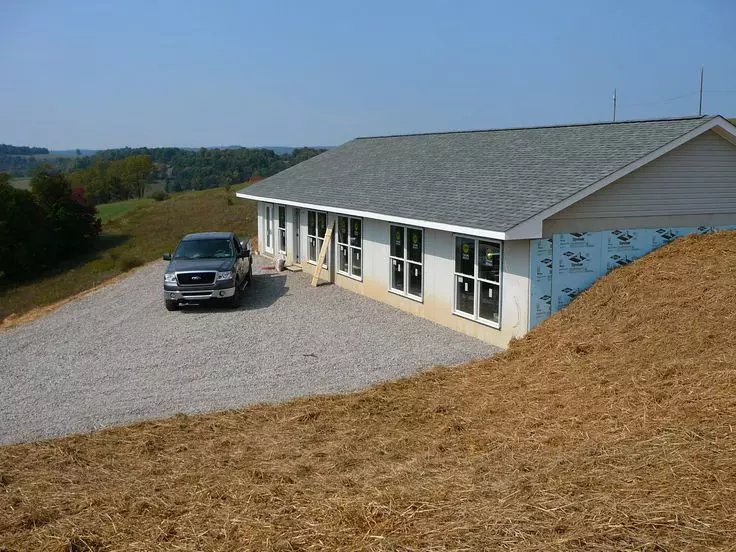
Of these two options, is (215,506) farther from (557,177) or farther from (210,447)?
(557,177)

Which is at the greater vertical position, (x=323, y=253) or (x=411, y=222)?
(x=411, y=222)

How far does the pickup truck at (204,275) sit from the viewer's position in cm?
1991

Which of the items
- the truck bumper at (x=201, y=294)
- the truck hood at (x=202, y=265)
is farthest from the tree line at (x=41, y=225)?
the truck bumper at (x=201, y=294)

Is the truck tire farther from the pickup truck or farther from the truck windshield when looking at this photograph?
the truck windshield

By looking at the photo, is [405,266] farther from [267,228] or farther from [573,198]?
[267,228]

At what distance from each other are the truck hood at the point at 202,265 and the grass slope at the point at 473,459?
9024mm

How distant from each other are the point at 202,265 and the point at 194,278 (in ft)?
1.70

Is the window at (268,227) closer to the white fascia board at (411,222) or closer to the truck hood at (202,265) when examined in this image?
the white fascia board at (411,222)

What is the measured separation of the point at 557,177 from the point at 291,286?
10.3 metres

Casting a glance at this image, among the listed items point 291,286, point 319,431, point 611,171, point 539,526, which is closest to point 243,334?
point 291,286

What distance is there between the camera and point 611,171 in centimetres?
1451

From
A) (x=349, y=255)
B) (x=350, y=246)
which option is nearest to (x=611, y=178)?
(x=350, y=246)

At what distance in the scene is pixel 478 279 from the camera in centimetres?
1561

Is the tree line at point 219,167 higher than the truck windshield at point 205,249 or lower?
higher
